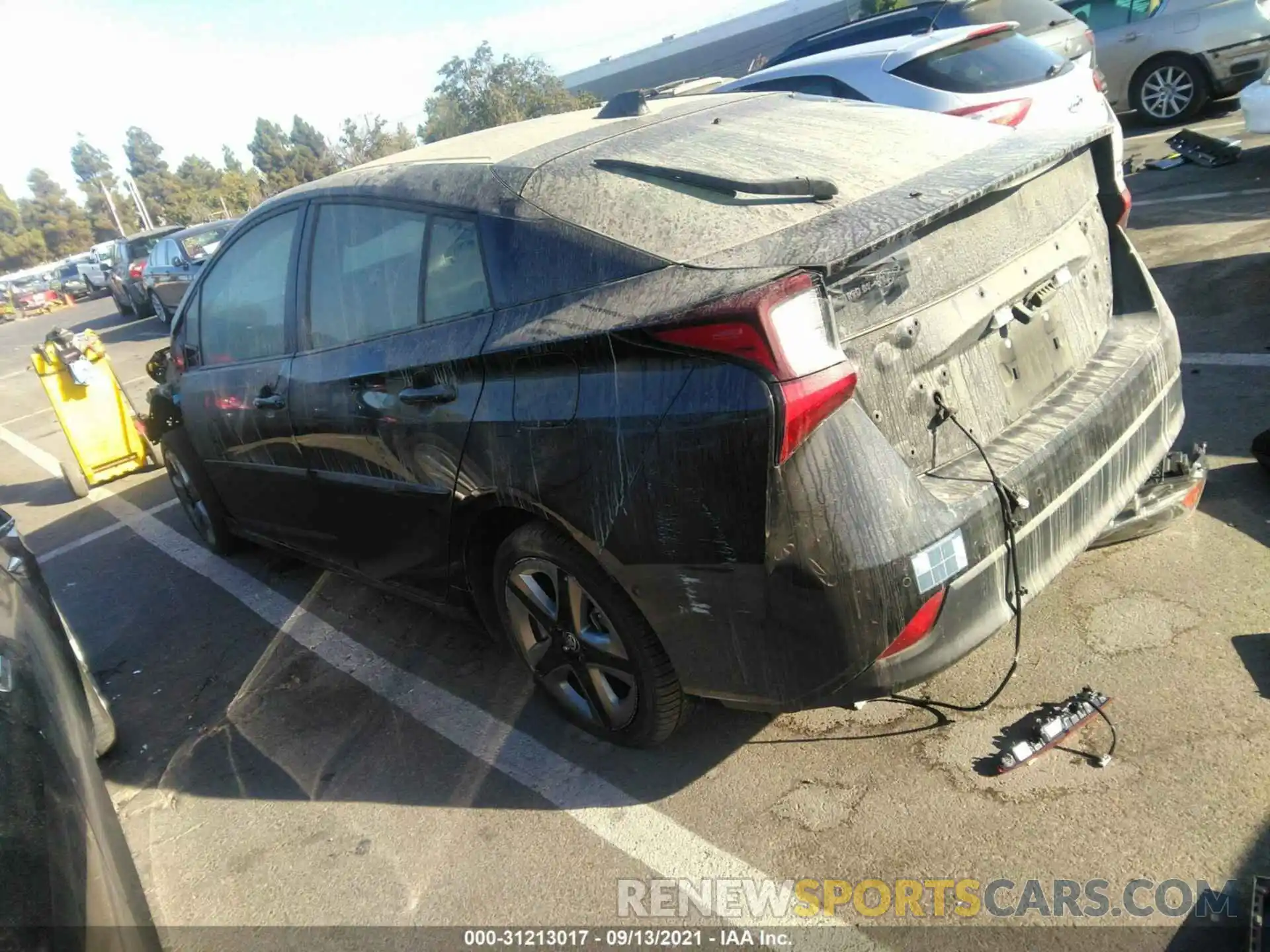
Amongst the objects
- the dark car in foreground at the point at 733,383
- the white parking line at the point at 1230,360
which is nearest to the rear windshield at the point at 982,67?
the white parking line at the point at 1230,360

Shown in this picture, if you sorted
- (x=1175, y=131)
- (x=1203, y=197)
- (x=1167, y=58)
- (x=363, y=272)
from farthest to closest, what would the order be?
(x=1175, y=131), (x=1167, y=58), (x=1203, y=197), (x=363, y=272)

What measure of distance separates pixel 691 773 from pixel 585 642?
20.5 inches

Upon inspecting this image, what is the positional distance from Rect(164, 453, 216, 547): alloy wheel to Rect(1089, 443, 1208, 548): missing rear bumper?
4.42 metres

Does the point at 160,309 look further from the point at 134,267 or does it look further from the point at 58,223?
the point at 58,223

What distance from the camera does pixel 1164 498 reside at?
318 centimetres

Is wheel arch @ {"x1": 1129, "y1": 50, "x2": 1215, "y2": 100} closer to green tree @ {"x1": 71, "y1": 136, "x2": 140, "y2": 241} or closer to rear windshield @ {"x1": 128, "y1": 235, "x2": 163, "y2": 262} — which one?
rear windshield @ {"x1": 128, "y1": 235, "x2": 163, "y2": 262}

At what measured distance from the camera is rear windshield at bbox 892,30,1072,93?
239 inches

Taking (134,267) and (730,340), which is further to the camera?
(134,267)

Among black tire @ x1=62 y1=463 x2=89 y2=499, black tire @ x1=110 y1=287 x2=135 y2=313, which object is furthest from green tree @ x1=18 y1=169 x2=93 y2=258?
black tire @ x1=62 y1=463 x2=89 y2=499

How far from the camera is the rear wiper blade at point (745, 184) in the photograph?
7.97 feet

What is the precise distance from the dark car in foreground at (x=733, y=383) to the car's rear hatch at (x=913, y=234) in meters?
0.01

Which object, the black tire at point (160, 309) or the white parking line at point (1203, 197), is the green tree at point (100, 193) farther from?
the white parking line at point (1203, 197)

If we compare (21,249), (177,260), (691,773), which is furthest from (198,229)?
(21,249)
